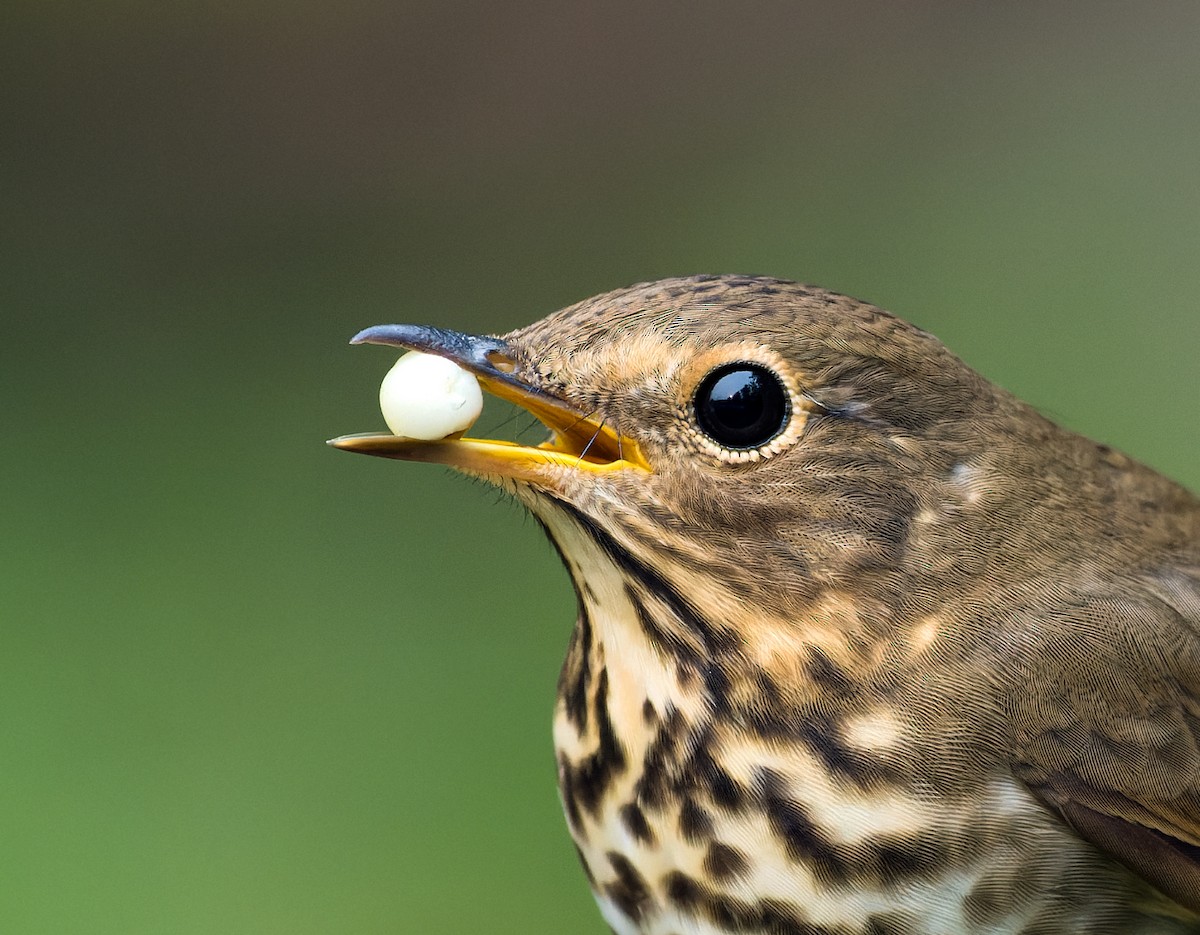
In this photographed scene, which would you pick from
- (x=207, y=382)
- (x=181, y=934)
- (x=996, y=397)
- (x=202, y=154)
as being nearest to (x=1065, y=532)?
(x=996, y=397)

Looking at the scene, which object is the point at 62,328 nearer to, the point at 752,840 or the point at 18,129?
the point at 18,129

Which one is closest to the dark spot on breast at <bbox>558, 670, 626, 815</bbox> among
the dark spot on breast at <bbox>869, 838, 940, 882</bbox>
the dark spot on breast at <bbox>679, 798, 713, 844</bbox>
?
the dark spot on breast at <bbox>679, 798, 713, 844</bbox>

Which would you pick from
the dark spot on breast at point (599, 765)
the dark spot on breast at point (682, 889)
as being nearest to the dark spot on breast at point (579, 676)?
the dark spot on breast at point (599, 765)

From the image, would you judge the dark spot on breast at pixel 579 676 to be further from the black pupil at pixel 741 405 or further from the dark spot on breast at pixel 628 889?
the black pupil at pixel 741 405

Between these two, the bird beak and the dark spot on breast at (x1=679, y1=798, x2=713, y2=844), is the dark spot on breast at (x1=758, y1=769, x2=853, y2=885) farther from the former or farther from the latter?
the bird beak

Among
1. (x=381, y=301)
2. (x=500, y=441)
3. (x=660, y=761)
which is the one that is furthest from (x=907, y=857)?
(x=381, y=301)

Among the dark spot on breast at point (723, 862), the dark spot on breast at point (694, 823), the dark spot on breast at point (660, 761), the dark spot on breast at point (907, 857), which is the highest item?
the dark spot on breast at point (660, 761)
